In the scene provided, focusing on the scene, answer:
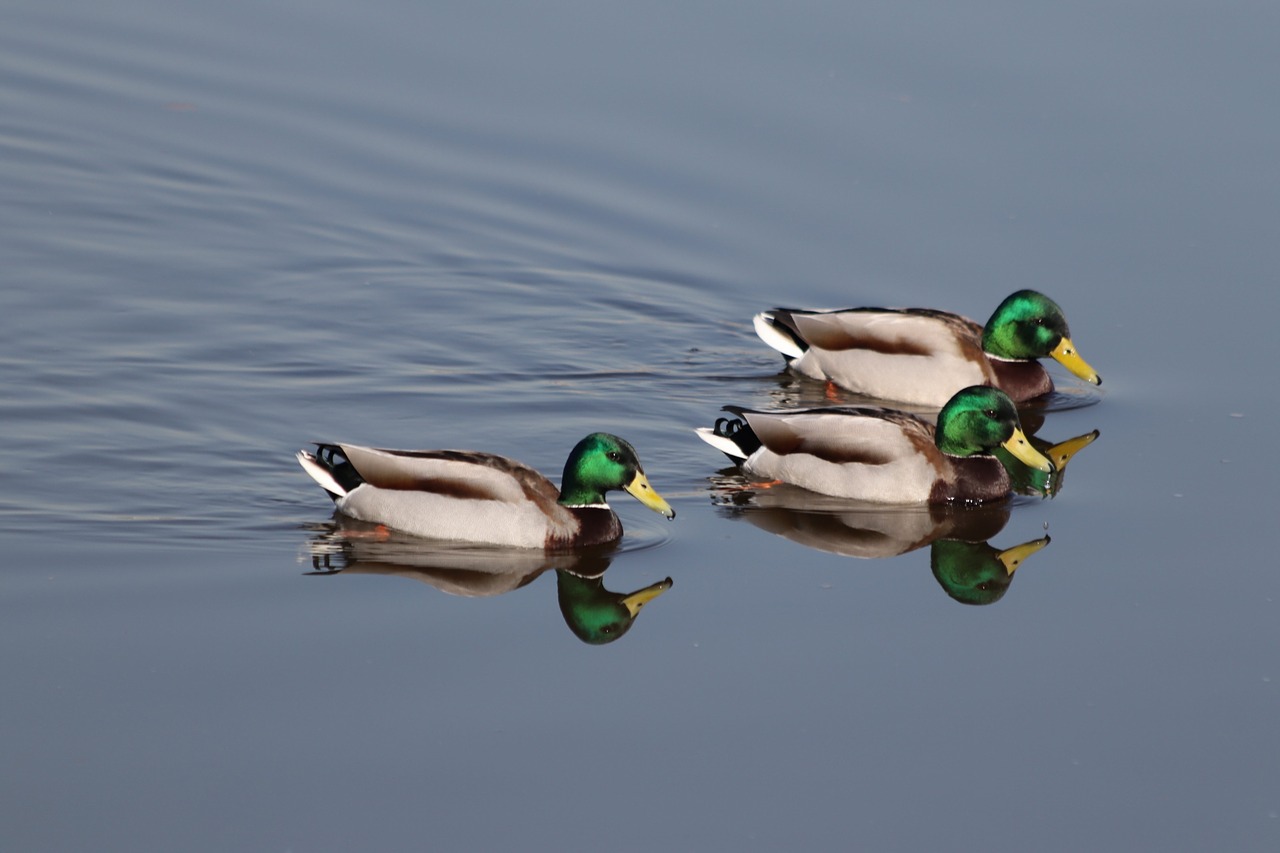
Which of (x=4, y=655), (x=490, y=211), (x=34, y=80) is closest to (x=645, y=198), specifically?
(x=490, y=211)

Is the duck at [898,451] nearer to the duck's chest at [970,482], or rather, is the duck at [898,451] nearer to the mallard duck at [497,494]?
the duck's chest at [970,482]

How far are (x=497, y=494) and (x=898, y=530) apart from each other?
2.56 metres

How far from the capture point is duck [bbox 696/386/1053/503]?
11672mm

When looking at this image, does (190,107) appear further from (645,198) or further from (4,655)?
(4,655)

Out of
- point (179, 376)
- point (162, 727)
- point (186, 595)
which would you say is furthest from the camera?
point (179, 376)

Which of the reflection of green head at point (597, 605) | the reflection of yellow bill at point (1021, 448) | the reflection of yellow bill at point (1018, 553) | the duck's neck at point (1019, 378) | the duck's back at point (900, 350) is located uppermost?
the duck's back at point (900, 350)

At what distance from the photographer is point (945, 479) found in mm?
11680

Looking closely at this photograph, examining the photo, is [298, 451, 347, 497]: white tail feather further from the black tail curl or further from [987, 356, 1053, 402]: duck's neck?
[987, 356, 1053, 402]: duck's neck

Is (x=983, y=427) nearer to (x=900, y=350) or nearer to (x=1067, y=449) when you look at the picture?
(x=1067, y=449)

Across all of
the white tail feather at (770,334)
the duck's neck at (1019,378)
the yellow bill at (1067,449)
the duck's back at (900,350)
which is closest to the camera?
the yellow bill at (1067,449)

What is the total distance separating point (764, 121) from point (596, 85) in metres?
1.66

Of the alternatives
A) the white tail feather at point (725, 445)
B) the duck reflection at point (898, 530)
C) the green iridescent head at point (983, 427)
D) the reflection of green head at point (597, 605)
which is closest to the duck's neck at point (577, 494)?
the reflection of green head at point (597, 605)

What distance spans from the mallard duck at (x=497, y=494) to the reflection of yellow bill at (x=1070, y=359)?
4143 mm

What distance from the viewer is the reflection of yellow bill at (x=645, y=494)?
10.5 metres
